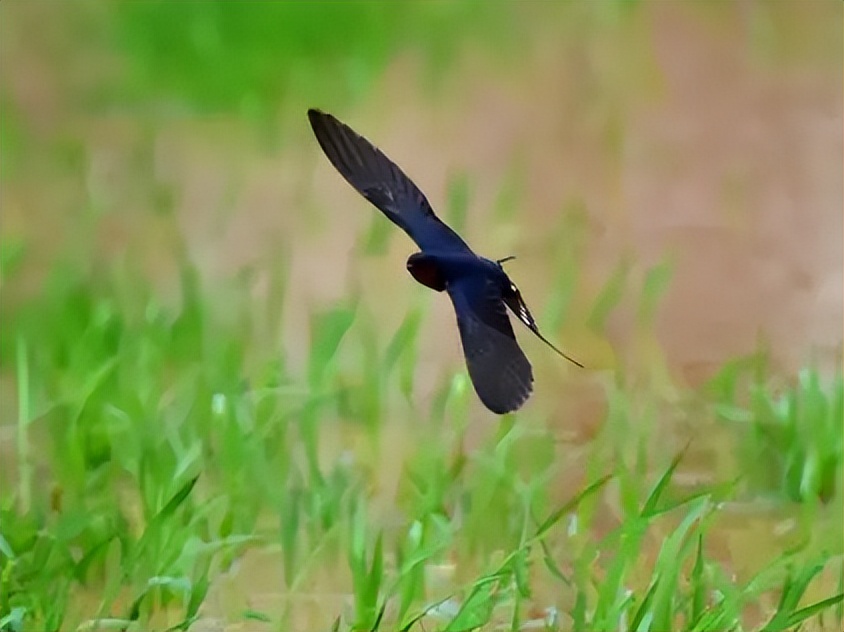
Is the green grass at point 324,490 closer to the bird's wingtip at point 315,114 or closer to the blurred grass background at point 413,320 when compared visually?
the blurred grass background at point 413,320

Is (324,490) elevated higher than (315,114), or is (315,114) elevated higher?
(315,114)

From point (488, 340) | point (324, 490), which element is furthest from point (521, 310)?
point (324, 490)

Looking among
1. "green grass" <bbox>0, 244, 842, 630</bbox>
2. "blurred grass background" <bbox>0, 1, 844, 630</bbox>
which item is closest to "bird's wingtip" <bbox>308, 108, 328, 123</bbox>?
"blurred grass background" <bbox>0, 1, 844, 630</bbox>

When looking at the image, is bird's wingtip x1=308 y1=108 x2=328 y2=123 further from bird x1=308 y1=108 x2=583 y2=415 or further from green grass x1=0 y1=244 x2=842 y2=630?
green grass x1=0 y1=244 x2=842 y2=630

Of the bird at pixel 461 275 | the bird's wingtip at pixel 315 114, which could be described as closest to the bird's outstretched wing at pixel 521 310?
the bird at pixel 461 275

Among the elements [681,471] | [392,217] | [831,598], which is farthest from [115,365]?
[831,598]

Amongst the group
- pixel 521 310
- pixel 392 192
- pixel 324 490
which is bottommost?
pixel 324 490

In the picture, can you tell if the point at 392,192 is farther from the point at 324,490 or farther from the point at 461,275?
the point at 324,490
